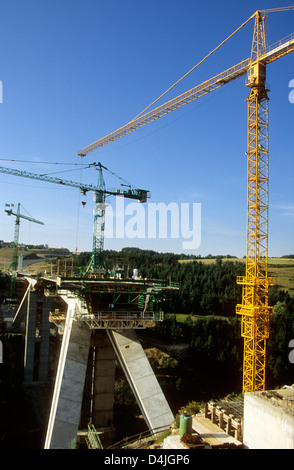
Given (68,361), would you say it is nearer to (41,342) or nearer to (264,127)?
(41,342)

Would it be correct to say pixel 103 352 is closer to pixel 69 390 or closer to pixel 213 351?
pixel 69 390

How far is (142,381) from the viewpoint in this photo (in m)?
21.2

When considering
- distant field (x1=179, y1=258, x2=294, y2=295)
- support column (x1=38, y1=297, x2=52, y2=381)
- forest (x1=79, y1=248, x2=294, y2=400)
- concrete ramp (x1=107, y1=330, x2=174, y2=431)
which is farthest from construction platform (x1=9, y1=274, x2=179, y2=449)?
distant field (x1=179, y1=258, x2=294, y2=295)

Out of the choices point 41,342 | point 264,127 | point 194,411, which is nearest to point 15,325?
point 41,342

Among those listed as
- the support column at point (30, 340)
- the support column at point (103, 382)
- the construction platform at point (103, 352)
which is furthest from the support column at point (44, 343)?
the support column at point (103, 382)

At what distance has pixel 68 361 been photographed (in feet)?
73.4

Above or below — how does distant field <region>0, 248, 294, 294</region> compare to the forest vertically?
above

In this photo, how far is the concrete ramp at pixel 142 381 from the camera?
65.5 feet

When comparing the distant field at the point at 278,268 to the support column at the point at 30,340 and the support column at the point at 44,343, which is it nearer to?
the support column at the point at 30,340

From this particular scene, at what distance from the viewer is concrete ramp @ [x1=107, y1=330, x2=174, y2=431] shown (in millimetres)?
19969

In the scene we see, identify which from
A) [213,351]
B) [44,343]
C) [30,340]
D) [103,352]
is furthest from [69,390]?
[213,351]

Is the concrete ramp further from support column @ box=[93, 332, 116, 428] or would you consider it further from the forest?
the forest
